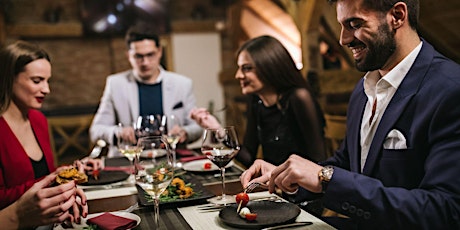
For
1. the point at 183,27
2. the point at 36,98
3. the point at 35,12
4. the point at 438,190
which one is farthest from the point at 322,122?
the point at 35,12

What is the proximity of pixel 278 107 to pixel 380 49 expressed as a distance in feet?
3.64

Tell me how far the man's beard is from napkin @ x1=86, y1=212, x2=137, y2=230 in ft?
2.76

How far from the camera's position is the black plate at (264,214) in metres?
1.19

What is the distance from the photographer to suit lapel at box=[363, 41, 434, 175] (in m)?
1.29

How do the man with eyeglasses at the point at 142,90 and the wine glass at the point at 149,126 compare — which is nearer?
the wine glass at the point at 149,126

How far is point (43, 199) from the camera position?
1.30 m

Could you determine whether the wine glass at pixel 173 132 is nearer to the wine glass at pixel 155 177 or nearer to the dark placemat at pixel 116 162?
the dark placemat at pixel 116 162

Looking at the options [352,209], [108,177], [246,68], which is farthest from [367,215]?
[246,68]

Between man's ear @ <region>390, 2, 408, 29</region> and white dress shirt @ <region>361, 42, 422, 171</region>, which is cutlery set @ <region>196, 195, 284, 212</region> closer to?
white dress shirt @ <region>361, 42, 422, 171</region>

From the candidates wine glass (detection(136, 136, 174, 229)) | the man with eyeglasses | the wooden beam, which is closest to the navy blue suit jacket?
wine glass (detection(136, 136, 174, 229))

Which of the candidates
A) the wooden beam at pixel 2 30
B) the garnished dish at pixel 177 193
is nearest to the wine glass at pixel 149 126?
the garnished dish at pixel 177 193

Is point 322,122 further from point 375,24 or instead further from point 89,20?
point 89,20

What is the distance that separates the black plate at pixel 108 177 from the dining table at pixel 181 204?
0.02 metres

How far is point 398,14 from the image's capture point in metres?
1.31
